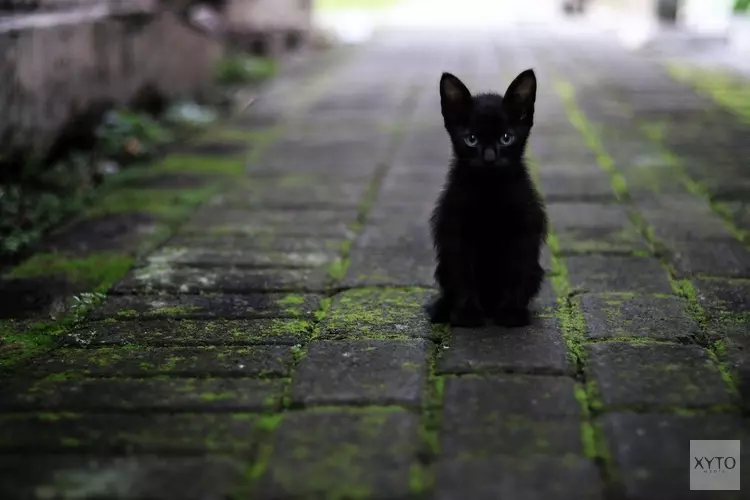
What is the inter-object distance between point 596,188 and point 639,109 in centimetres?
223

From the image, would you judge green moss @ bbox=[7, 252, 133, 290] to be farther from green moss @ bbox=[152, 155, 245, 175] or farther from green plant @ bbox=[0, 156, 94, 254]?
green moss @ bbox=[152, 155, 245, 175]

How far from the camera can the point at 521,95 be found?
2430mm

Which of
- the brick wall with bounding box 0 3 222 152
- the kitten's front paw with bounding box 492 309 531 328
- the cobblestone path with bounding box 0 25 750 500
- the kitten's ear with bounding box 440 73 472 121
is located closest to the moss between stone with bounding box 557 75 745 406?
the cobblestone path with bounding box 0 25 750 500

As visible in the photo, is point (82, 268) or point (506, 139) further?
point (82, 268)

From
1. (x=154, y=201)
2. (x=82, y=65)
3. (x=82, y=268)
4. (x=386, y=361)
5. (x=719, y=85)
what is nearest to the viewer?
(x=386, y=361)

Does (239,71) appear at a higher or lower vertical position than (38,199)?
higher

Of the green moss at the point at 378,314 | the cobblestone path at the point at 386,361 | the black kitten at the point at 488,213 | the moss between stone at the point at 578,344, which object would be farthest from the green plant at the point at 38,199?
the moss between stone at the point at 578,344

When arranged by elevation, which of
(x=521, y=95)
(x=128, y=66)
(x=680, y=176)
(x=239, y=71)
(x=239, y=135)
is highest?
(x=521, y=95)

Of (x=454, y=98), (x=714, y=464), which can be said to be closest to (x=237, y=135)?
(x=454, y=98)

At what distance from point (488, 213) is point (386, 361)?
552 mm

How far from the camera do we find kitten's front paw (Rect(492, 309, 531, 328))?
2.53 m

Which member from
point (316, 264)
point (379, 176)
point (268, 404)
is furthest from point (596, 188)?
point (268, 404)

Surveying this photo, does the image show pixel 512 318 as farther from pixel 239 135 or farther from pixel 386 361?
pixel 239 135

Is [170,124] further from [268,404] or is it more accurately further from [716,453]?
[716,453]
